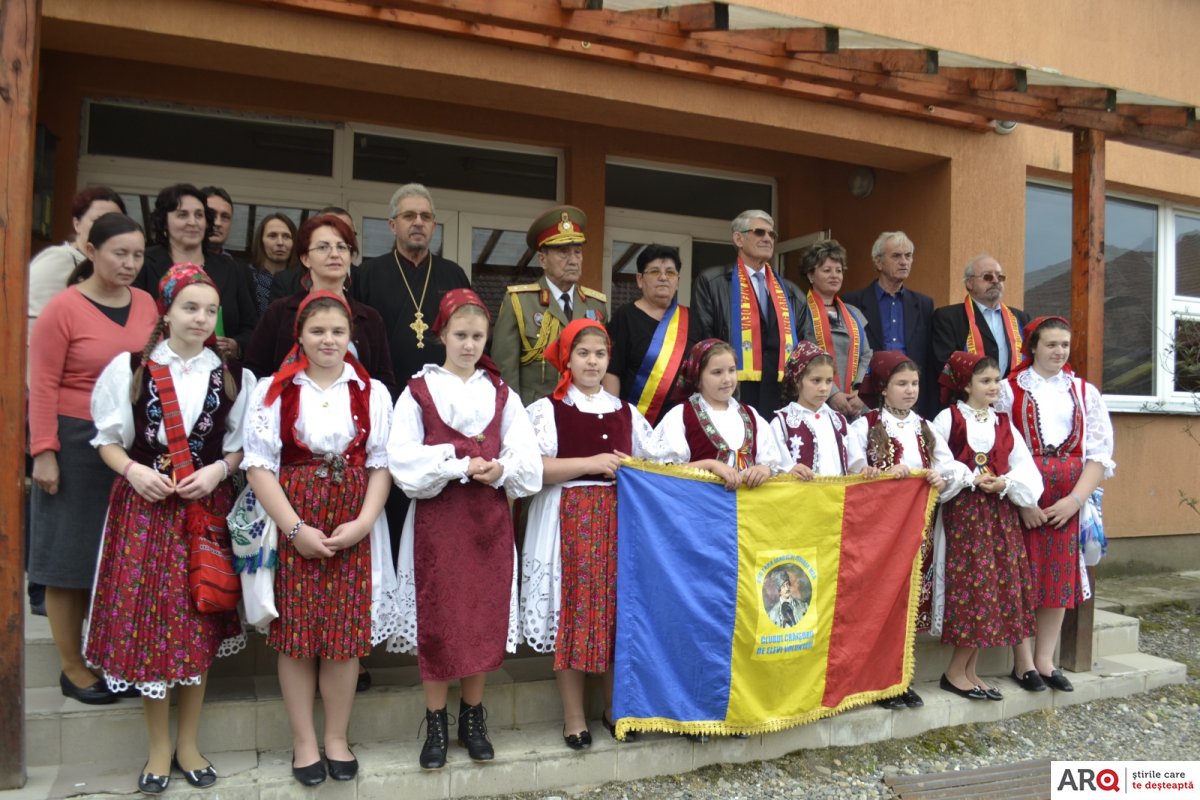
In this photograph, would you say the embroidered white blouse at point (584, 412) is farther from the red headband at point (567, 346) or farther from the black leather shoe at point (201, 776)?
the black leather shoe at point (201, 776)

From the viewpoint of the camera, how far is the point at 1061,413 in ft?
15.5

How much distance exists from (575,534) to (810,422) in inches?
52.3

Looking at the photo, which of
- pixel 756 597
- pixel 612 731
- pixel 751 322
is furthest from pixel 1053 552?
pixel 612 731

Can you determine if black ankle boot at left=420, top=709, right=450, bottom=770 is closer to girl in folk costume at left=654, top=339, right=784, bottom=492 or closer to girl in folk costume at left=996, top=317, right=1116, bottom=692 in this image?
girl in folk costume at left=654, top=339, right=784, bottom=492

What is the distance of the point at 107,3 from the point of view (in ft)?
15.0

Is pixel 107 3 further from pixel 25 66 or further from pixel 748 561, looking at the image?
pixel 748 561

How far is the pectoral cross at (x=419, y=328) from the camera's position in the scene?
4133 mm

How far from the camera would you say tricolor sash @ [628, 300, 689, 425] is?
14.3 feet

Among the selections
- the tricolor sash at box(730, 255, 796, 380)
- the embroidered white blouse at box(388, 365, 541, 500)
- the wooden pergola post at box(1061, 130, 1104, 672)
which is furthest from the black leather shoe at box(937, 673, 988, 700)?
the embroidered white blouse at box(388, 365, 541, 500)

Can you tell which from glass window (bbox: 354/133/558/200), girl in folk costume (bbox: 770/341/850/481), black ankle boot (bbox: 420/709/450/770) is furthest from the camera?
glass window (bbox: 354/133/558/200)

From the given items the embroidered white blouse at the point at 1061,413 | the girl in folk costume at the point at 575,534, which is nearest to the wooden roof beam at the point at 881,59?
the embroidered white blouse at the point at 1061,413

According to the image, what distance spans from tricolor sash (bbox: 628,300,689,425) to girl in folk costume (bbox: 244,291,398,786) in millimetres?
1451

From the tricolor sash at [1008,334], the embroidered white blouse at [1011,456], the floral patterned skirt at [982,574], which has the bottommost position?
the floral patterned skirt at [982,574]

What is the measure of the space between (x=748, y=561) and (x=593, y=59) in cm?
332
